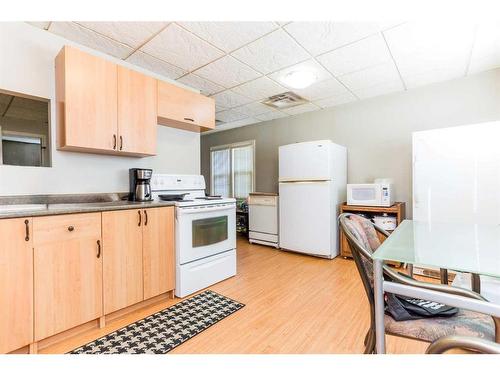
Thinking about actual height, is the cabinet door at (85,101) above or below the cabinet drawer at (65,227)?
above

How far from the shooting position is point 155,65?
2.58m

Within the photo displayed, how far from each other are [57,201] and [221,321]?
172 cm

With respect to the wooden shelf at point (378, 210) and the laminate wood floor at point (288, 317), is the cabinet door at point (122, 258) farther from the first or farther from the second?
the wooden shelf at point (378, 210)


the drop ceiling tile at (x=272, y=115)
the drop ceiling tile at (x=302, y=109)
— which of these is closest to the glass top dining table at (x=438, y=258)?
the drop ceiling tile at (x=302, y=109)

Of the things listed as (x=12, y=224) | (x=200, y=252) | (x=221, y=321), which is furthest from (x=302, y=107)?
(x=12, y=224)

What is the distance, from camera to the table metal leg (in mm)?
984

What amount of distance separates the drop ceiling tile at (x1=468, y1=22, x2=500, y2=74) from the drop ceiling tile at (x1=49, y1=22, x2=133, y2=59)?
3.18m

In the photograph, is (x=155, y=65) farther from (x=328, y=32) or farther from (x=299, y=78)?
(x=328, y=32)

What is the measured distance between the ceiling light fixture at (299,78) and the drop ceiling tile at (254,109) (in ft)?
3.20

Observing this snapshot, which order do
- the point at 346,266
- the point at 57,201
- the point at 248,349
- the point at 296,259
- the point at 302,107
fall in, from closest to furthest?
1. the point at 248,349
2. the point at 57,201
3. the point at 346,266
4. the point at 296,259
5. the point at 302,107

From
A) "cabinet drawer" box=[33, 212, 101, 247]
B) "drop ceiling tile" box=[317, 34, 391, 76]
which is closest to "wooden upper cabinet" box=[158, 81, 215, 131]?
"cabinet drawer" box=[33, 212, 101, 247]

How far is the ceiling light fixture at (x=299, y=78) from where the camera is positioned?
9.11ft
